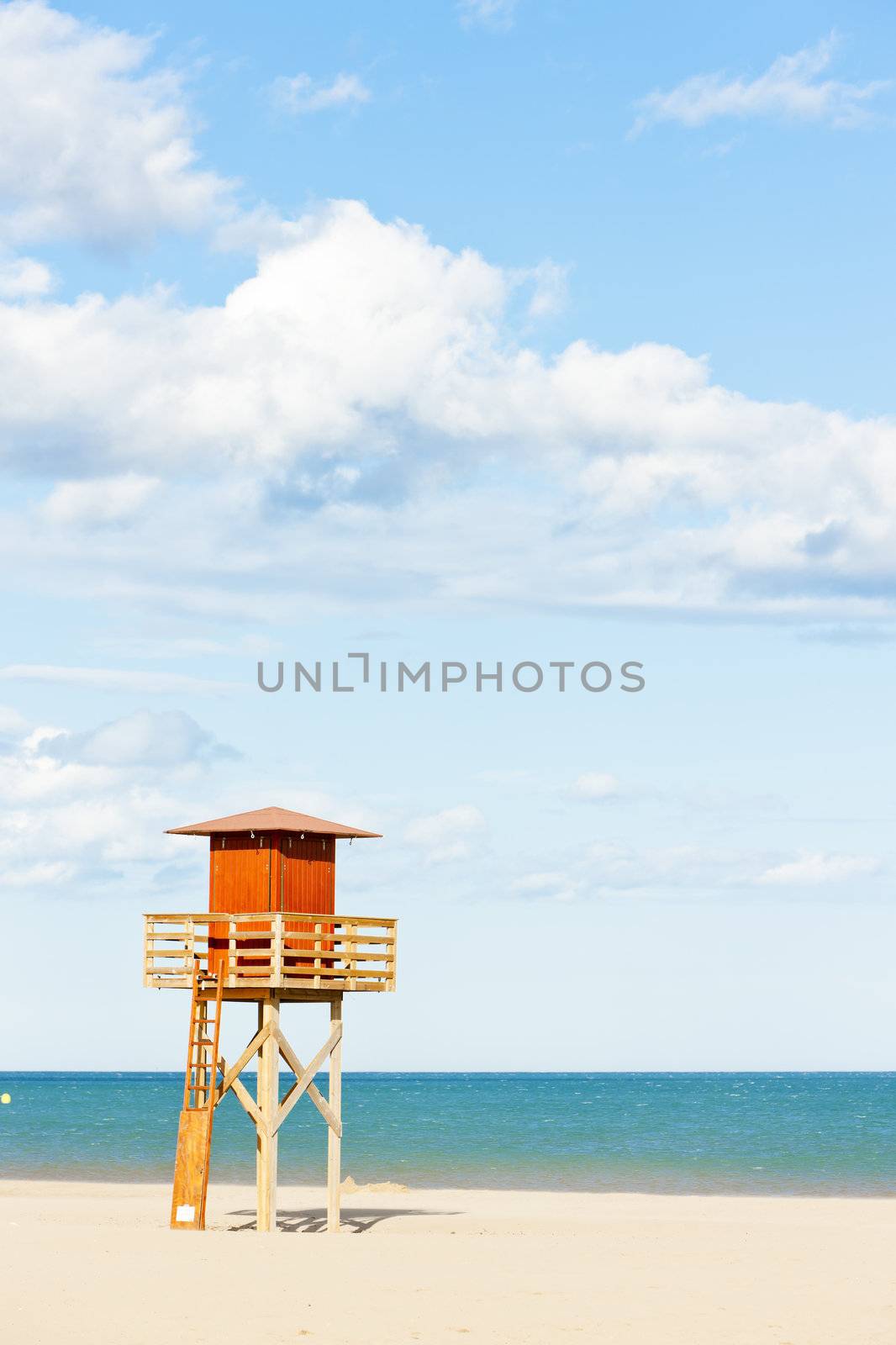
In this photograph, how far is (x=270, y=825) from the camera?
2875cm

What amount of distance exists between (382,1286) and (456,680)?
17.9m

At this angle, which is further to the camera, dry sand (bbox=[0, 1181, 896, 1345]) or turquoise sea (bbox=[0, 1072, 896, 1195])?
turquoise sea (bbox=[0, 1072, 896, 1195])

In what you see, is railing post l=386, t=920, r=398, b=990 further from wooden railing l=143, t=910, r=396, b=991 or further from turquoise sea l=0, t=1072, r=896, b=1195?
turquoise sea l=0, t=1072, r=896, b=1195

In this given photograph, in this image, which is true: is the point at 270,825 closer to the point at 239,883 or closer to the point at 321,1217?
the point at 239,883

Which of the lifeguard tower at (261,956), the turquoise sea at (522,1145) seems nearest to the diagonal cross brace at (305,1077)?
the lifeguard tower at (261,956)

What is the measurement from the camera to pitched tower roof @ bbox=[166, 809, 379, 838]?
1133 inches

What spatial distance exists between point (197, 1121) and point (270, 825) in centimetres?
520

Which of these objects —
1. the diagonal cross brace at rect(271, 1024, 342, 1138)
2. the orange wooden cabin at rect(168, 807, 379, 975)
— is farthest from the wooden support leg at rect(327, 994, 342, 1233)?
the orange wooden cabin at rect(168, 807, 379, 975)

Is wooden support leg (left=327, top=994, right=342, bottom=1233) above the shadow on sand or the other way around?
above

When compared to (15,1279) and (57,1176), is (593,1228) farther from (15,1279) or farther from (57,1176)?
(57,1176)

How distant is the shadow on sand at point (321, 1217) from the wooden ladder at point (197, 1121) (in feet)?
9.37

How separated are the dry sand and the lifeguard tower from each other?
5.66ft

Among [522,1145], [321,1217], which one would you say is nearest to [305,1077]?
[321,1217]

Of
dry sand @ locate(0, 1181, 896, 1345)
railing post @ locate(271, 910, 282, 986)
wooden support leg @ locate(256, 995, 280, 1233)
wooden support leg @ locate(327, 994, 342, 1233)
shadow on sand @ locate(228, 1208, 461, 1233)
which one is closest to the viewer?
dry sand @ locate(0, 1181, 896, 1345)
